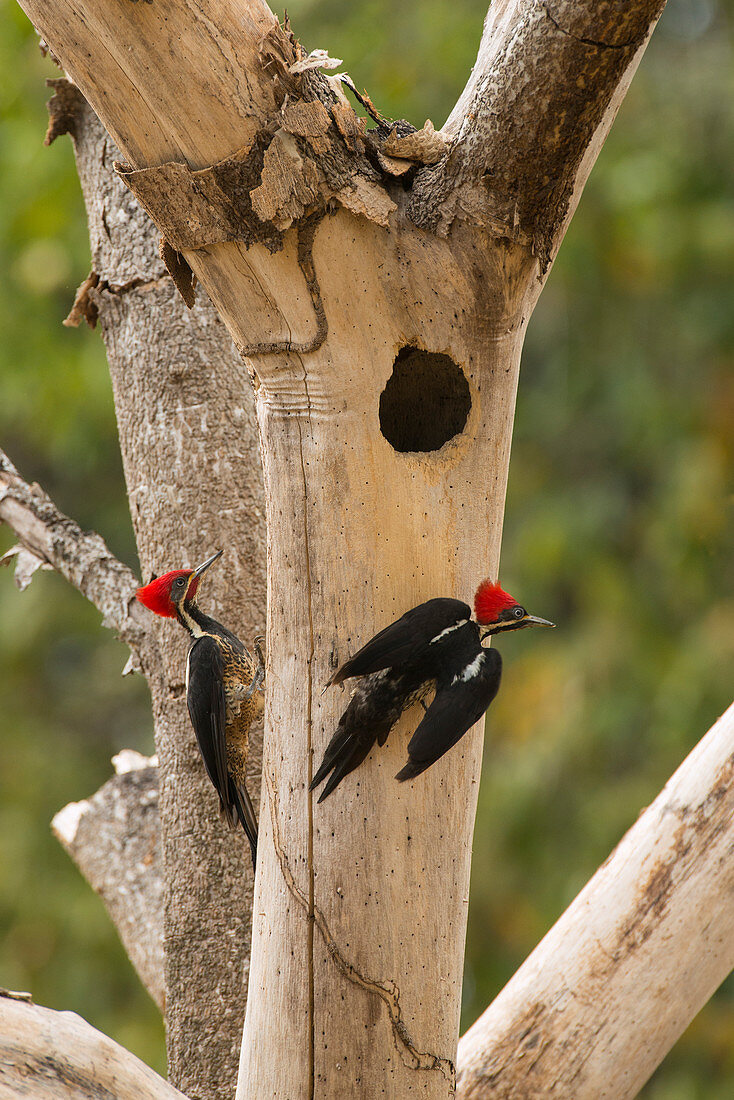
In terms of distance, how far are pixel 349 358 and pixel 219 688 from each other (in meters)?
0.65

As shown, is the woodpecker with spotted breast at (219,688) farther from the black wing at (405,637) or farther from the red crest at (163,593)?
the black wing at (405,637)

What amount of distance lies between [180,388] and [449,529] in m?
0.88

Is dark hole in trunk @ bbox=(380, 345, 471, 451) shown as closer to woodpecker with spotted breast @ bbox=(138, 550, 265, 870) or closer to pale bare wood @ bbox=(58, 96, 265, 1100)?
woodpecker with spotted breast @ bbox=(138, 550, 265, 870)

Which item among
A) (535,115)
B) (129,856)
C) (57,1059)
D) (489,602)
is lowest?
(57,1059)

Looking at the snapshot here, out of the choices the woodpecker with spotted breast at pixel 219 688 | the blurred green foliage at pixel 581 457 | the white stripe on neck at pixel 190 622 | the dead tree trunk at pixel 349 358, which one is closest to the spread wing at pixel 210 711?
the woodpecker with spotted breast at pixel 219 688

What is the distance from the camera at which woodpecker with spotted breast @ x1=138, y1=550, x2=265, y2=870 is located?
1.71 m

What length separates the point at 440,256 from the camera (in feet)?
4.38

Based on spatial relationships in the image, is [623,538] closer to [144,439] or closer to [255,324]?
[144,439]

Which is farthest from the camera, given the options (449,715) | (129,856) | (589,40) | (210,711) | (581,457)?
(581,457)

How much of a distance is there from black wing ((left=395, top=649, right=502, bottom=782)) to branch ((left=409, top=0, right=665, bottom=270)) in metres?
0.59

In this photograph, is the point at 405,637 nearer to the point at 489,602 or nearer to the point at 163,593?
the point at 489,602

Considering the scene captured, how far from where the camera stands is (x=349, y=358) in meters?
1.37

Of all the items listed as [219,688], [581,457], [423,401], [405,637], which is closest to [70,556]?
[219,688]

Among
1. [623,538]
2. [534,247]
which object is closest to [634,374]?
[623,538]
